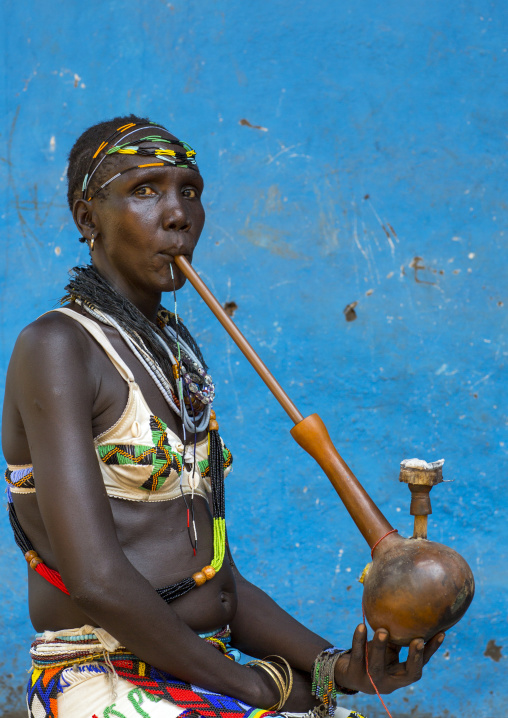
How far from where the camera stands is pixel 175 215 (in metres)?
1.90

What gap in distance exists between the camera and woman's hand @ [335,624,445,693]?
63.8 inches

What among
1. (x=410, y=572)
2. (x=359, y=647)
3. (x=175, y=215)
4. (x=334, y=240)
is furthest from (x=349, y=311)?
(x=410, y=572)

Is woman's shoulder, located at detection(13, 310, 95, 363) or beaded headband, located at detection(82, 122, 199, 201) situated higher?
beaded headband, located at detection(82, 122, 199, 201)

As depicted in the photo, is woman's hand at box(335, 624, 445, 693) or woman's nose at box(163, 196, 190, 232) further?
woman's nose at box(163, 196, 190, 232)

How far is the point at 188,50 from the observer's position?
3342mm

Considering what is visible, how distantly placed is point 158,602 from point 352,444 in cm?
174

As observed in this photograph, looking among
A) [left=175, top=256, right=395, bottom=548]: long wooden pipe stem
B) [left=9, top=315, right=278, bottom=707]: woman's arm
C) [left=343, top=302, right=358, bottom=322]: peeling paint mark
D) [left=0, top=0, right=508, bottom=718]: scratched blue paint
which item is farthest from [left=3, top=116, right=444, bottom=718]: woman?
[left=343, top=302, right=358, bottom=322]: peeling paint mark

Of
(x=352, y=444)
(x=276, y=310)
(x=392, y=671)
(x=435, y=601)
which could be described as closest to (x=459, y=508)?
(x=352, y=444)

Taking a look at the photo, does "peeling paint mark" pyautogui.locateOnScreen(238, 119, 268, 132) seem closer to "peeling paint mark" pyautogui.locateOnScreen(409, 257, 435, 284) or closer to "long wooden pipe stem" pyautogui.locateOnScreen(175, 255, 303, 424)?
"peeling paint mark" pyautogui.locateOnScreen(409, 257, 435, 284)

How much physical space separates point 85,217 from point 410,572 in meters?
1.13

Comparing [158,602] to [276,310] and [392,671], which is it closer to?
[392,671]

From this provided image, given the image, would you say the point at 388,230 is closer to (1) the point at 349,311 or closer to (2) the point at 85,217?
(1) the point at 349,311

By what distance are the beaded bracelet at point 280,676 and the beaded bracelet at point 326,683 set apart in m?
0.07

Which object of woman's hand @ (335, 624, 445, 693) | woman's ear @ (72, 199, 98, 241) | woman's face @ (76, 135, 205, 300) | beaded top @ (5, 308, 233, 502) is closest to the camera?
woman's hand @ (335, 624, 445, 693)
